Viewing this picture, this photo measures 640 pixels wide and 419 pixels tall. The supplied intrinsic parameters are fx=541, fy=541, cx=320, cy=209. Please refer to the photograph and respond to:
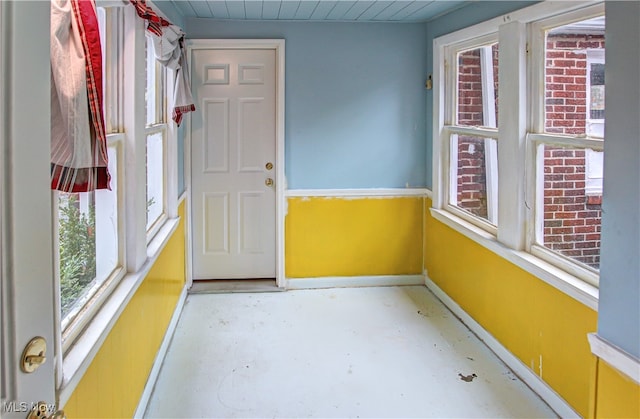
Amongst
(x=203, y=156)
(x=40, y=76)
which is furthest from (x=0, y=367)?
(x=203, y=156)

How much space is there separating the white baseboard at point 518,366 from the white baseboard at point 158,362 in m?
2.01

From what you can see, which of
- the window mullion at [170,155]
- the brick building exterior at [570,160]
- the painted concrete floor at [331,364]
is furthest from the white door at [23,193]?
the window mullion at [170,155]

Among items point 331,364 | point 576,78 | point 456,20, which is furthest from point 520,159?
point 331,364

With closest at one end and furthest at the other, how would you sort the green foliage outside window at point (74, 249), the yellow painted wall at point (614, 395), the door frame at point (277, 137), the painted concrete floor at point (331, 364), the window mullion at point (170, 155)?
1. the yellow painted wall at point (614, 395)
2. the green foliage outside window at point (74, 249)
3. the painted concrete floor at point (331, 364)
4. the window mullion at point (170, 155)
5. the door frame at point (277, 137)

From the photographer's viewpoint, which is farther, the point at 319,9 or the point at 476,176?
the point at 319,9

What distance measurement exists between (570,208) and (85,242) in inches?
89.3

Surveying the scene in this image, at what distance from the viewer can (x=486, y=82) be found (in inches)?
146

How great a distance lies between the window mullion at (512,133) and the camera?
302 cm

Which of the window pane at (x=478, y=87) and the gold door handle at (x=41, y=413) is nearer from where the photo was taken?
the gold door handle at (x=41, y=413)

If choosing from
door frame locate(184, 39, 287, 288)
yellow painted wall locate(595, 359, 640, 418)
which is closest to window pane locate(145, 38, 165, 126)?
door frame locate(184, 39, 287, 288)

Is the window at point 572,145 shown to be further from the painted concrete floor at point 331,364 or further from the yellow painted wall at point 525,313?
the painted concrete floor at point 331,364

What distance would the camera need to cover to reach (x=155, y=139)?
135 inches

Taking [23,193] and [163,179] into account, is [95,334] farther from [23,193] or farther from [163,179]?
[163,179]

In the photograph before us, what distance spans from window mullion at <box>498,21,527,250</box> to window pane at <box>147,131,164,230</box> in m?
2.10
